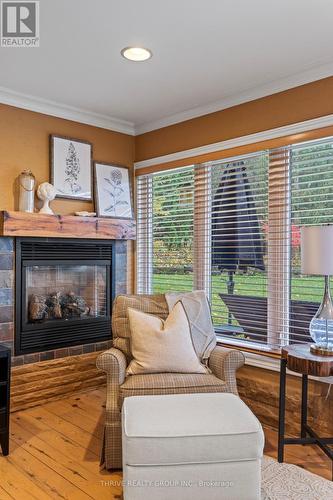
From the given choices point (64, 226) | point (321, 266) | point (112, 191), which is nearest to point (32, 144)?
point (64, 226)

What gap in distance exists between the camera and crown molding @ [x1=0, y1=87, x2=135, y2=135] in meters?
3.33

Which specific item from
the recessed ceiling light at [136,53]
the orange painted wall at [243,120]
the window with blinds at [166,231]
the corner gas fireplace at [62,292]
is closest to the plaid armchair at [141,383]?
the corner gas fireplace at [62,292]

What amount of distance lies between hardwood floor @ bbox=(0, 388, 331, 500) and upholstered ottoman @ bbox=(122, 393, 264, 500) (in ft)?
1.57

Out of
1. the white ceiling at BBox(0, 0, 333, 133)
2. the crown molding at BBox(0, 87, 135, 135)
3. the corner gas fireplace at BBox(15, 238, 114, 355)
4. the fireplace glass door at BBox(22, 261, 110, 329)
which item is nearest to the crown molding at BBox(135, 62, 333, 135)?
the white ceiling at BBox(0, 0, 333, 133)

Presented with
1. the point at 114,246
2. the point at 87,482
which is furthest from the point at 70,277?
the point at 87,482

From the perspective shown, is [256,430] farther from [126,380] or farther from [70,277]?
[70,277]

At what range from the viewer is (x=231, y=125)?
340 cm

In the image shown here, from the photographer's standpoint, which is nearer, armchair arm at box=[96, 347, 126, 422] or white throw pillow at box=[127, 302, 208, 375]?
armchair arm at box=[96, 347, 126, 422]

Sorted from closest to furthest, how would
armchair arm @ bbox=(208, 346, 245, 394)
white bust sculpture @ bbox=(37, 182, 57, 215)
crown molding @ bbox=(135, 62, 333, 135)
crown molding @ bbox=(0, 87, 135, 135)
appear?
1. armchair arm @ bbox=(208, 346, 245, 394)
2. crown molding @ bbox=(135, 62, 333, 135)
3. crown molding @ bbox=(0, 87, 135, 135)
4. white bust sculpture @ bbox=(37, 182, 57, 215)

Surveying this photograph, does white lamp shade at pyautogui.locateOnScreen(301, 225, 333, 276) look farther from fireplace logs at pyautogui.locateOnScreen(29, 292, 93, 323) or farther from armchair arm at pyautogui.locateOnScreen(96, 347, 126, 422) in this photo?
fireplace logs at pyautogui.locateOnScreen(29, 292, 93, 323)

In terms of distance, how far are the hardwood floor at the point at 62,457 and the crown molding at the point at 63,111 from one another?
2.55 m

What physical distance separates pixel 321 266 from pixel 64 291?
2346 mm

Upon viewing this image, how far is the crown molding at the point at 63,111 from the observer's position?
10.9 ft

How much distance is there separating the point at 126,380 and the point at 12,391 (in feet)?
4.22
